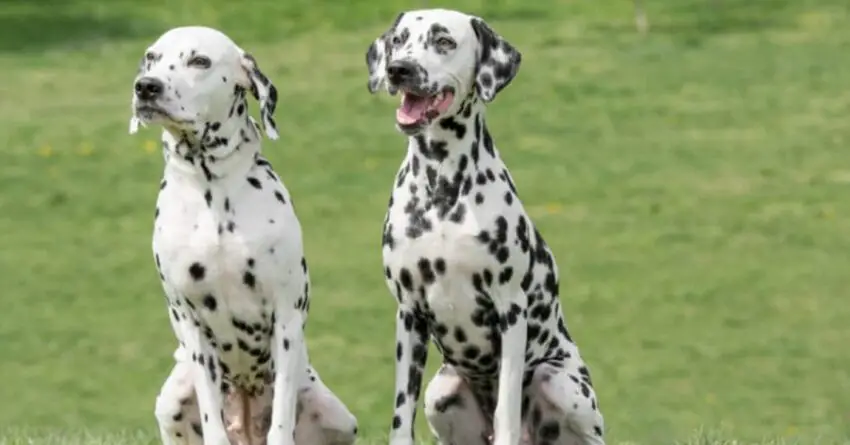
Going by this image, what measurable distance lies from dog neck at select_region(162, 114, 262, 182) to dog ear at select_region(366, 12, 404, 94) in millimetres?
495

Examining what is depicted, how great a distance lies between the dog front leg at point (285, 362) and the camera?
23.6 feet

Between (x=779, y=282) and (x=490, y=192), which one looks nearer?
(x=490, y=192)

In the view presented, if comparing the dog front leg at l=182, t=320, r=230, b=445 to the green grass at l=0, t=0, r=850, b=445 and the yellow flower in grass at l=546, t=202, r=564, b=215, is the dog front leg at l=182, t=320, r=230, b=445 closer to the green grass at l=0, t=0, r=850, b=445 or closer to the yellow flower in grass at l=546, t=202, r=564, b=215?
the green grass at l=0, t=0, r=850, b=445

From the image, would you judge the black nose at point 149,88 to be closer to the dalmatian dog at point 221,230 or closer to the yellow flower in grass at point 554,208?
the dalmatian dog at point 221,230

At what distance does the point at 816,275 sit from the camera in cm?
1741

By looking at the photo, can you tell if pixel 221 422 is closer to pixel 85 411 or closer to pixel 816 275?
pixel 85 411

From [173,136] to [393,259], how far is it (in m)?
0.90

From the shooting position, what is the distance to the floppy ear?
711 centimetres

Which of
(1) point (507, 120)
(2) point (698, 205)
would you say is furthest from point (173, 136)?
(1) point (507, 120)

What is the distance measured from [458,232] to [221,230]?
841 millimetres

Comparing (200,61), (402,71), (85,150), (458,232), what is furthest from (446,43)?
(85,150)

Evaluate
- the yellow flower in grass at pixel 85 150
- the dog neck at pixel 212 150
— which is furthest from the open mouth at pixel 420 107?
the yellow flower in grass at pixel 85 150

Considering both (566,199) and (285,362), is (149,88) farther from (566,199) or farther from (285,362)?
(566,199)

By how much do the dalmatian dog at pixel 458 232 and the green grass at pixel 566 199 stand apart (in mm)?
1875
